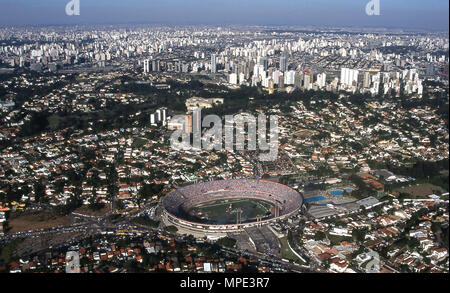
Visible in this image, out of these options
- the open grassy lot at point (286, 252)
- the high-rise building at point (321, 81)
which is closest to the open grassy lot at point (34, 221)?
the open grassy lot at point (286, 252)

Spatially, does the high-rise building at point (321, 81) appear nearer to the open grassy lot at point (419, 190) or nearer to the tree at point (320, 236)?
the open grassy lot at point (419, 190)

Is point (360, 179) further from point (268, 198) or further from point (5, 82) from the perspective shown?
point (5, 82)

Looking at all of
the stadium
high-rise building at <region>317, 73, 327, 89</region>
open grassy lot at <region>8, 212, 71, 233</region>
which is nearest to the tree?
the stadium

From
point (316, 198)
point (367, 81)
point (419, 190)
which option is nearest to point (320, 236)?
point (316, 198)

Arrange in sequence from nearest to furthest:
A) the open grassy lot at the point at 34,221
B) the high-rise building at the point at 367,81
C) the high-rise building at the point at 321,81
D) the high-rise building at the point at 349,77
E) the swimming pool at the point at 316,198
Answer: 1. the open grassy lot at the point at 34,221
2. the swimming pool at the point at 316,198
3. the high-rise building at the point at 367,81
4. the high-rise building at the point at 321,81
5. the high-rise building at the point at 349,77

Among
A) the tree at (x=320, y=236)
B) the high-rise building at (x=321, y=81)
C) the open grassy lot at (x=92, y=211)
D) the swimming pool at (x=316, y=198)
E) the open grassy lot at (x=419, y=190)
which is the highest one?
the high-rise building at (x=321, y=81)

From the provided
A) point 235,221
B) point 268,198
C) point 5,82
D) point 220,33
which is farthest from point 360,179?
point 220,33
